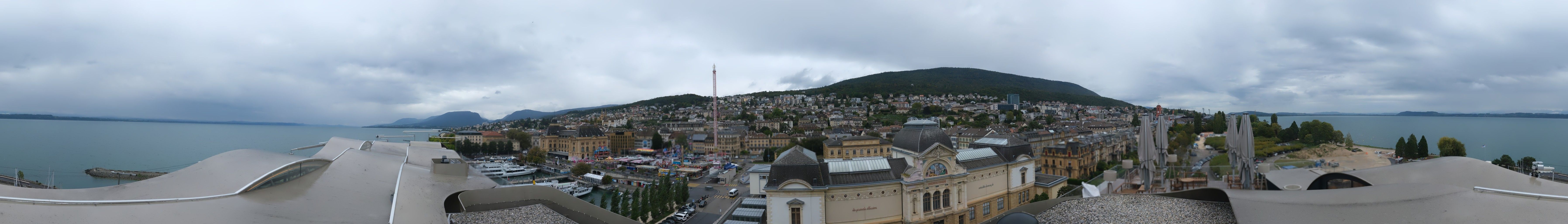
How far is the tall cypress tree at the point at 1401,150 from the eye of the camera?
2889cm

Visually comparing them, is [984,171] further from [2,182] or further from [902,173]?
[2,182]

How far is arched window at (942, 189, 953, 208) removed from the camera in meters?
17.3

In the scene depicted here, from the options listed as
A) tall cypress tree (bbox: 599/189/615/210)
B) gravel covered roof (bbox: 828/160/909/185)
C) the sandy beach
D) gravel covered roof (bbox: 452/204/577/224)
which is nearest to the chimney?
gravel covered roof (bbox: 452/204/577/224)

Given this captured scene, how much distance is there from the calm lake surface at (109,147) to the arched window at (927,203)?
18664mm

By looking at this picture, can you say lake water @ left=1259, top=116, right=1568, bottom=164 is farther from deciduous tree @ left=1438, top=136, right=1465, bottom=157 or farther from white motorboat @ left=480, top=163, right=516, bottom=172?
white motorboat @ left=480, top=163, right=516, bottom=172

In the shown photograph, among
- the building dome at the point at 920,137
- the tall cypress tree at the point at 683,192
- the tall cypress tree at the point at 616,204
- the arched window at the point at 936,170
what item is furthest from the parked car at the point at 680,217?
the arched window at the point at 936,170

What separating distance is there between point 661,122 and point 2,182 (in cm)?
6967

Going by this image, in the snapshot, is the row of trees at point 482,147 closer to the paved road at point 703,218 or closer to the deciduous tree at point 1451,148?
the paved road at point 703,218

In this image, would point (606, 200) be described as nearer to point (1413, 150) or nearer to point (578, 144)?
point (578, 144)

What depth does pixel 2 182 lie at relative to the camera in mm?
15203

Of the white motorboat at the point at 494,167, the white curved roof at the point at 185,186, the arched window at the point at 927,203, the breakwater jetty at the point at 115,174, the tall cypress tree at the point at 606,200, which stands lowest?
the tall cypress tree at the point at 606,200

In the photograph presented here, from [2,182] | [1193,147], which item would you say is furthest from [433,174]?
[1193,147]

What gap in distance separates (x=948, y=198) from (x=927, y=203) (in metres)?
1.09

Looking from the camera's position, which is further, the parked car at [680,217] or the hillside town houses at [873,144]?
the parked car at [680,217]
